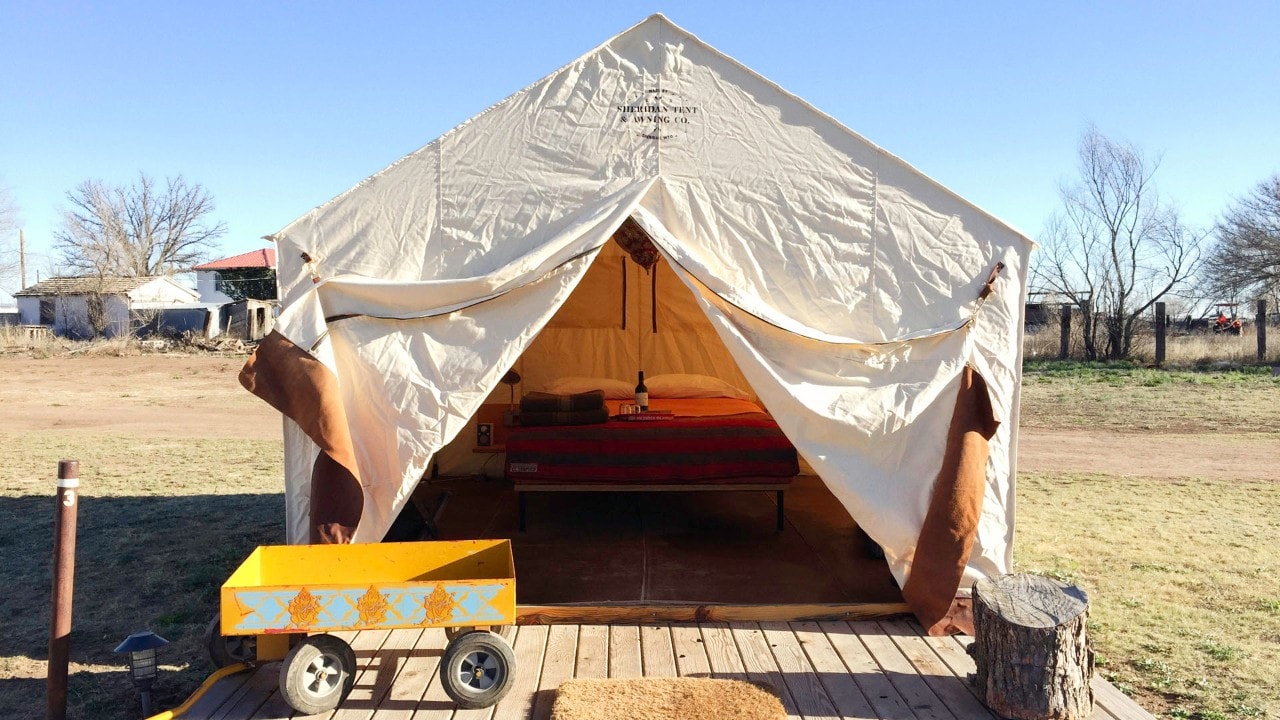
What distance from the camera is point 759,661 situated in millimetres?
3715

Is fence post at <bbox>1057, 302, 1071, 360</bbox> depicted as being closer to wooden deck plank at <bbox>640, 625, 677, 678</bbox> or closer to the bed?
the bed

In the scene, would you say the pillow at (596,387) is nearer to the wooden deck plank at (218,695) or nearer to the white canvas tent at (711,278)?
the white canvas tent at (711,278)

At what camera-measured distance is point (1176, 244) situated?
17562 mm

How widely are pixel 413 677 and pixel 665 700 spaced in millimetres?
993

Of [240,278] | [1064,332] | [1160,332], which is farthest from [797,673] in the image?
[240,278]

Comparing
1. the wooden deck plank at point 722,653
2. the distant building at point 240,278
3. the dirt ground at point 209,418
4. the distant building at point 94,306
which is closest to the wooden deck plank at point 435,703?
the wooden deck plank at point 722,653

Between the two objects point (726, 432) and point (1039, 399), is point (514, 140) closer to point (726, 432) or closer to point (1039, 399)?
point (726, 432)

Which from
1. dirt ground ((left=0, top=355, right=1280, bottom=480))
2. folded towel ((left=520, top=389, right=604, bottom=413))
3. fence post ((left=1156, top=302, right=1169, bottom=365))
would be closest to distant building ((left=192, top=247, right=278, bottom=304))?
dirt ground ((left=0, top=355, right=1280, bottom=480))

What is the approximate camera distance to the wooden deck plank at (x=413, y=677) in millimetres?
3295

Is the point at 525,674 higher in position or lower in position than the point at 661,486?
lower

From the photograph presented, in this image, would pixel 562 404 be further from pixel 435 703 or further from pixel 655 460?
pixel 435 703

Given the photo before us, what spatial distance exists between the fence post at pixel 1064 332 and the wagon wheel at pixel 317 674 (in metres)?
15.9

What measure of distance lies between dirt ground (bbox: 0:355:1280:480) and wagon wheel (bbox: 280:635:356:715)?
7.08 metres

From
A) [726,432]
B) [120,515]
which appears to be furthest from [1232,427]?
[120,515]
